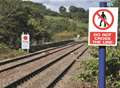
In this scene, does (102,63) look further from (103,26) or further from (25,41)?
(25,41)

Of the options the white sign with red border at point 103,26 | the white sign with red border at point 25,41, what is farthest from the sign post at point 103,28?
the white sign with red border at point 25,41

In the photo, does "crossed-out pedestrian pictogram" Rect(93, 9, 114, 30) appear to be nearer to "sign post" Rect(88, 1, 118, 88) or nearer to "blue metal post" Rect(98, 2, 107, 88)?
"sign post" Rect(88, 1, 118, 88)

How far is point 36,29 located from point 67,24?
A: 67.6m

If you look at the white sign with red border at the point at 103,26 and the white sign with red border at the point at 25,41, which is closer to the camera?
the white sign with red border at the point at 103,26

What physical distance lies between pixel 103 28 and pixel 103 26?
0.04 meters

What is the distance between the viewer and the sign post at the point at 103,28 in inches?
323

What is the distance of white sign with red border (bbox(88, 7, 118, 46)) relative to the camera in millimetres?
8211

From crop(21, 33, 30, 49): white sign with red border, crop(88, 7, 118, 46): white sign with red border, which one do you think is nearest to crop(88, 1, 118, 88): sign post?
crop(88, 7, 118, 46): white sign with red border

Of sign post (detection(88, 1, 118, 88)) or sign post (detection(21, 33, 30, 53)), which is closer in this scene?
sign post (detection(88, 1, 118, 88))

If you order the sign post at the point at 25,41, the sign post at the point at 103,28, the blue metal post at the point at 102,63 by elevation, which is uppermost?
the sign post at the point at 103,28

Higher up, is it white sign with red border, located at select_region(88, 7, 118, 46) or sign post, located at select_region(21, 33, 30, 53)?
white sign with red border, located at select_region(88, 7, 118, 46)

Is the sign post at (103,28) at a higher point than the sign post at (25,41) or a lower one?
higher

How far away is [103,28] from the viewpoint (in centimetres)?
821

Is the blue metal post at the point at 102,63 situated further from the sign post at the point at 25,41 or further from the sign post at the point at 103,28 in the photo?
the sign post at the point at 25,41
